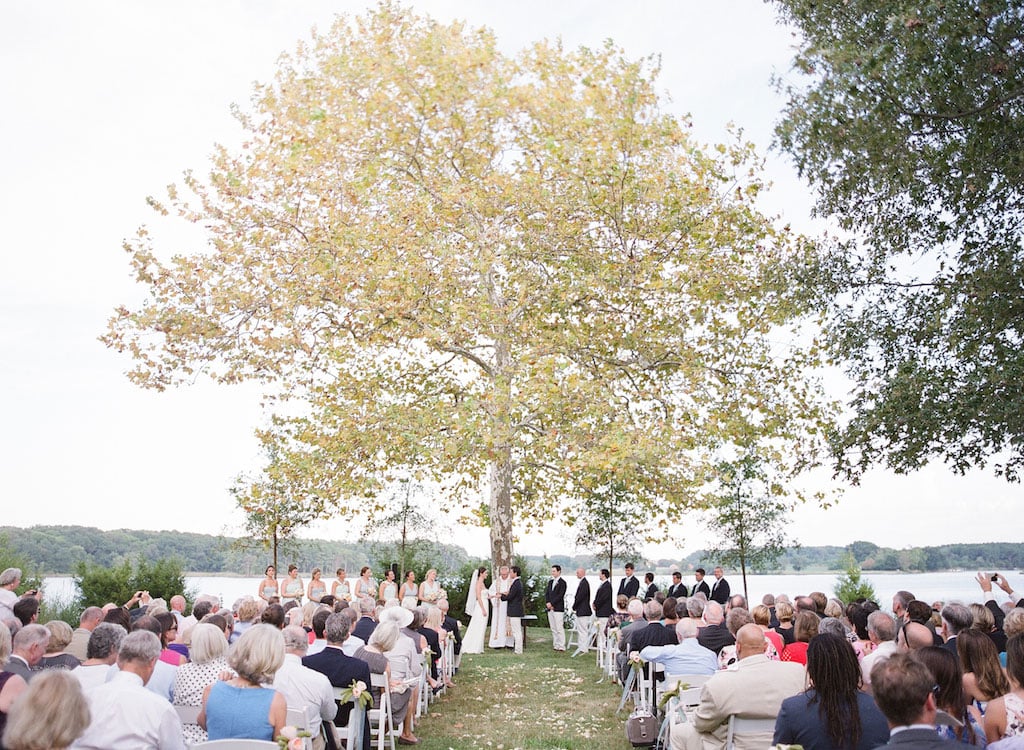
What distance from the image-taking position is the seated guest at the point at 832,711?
421 cm

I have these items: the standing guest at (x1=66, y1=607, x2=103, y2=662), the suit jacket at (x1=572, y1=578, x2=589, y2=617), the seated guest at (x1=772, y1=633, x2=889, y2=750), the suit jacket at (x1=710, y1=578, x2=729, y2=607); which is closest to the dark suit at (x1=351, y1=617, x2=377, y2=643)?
the standing guest at (x1=66, y1=607, x2=103, y2=662)

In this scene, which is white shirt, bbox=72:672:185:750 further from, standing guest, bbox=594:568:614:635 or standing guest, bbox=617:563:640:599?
standing guest, bbox=617:563:640:599

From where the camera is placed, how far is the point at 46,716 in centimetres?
320

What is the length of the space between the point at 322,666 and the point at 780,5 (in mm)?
11299

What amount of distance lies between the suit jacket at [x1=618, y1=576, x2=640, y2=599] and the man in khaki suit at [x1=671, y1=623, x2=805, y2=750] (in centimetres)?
1259

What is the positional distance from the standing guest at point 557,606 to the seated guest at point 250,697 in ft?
44.1

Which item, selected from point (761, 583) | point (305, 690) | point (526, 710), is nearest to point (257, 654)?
point (305, 690)

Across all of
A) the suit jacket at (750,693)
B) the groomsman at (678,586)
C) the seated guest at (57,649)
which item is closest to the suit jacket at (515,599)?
the groomsman at (678,586)

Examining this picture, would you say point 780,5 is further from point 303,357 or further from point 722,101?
point 303,357

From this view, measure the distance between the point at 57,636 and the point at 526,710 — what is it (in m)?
6.18

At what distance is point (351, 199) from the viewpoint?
1842 cm

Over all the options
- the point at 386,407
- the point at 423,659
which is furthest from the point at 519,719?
the point at 386,407

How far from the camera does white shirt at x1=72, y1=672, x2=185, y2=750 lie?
13.6ft

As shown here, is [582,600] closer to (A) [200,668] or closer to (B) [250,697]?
(A) [200,668]
